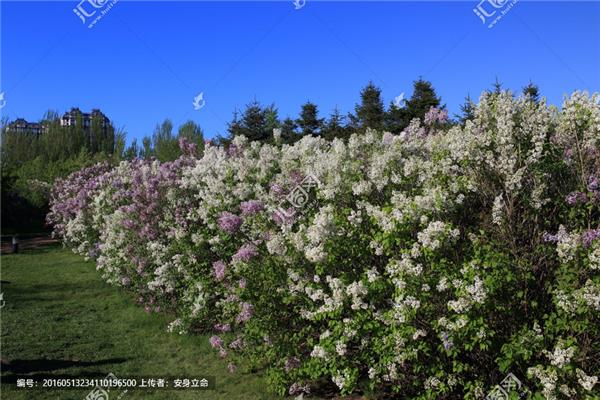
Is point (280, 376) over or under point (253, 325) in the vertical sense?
under

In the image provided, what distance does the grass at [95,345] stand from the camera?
22.3 feet

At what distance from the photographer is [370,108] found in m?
29.2

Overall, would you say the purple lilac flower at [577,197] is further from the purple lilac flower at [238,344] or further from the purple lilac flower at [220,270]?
the purple lilac flower at [238,344]

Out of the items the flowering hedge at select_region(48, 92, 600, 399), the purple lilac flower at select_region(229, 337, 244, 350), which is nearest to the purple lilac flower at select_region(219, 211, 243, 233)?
the flowering hedge at select_region(48, 92, 600, 399)

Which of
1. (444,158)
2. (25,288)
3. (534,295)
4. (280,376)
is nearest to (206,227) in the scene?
(280,376)

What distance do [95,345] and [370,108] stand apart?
2286 cm

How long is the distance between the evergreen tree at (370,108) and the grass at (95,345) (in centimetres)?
1865

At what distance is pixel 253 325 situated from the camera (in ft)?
21.2

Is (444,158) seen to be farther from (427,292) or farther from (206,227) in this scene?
(206,227)

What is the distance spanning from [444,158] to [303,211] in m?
1.83

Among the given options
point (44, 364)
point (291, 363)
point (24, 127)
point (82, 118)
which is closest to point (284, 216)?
point (291, 363)

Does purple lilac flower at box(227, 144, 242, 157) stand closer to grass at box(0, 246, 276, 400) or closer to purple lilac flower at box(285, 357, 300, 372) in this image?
grass at box(0, 246, 276, 400)

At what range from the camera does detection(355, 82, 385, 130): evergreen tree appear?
94.1 feet

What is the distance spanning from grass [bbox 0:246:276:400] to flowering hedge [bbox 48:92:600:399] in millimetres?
726
